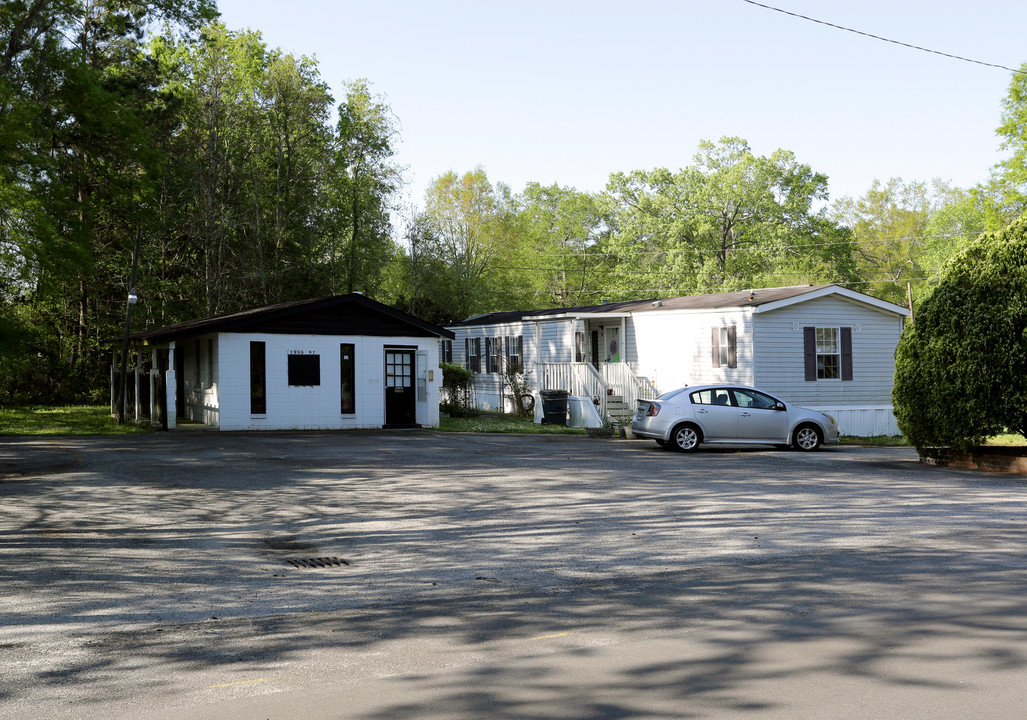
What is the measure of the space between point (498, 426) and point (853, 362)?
435 inches

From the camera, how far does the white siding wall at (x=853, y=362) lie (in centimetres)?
2792

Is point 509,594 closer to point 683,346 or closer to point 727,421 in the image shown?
point 727,421

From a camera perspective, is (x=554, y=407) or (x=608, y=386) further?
(x=608, y=386)

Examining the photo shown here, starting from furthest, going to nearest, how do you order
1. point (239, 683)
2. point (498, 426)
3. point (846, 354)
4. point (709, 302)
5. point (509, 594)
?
point (709, 302), point (846, 354), point (498, 426), point (509, 594), point (239, 683)

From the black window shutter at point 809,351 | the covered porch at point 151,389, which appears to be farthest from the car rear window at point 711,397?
the covered porch at point 151,389

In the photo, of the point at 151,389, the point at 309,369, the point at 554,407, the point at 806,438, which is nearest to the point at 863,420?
the point at 806,438

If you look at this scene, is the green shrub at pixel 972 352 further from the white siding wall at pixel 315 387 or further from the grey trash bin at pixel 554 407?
the white siding wall at pixel 315 387

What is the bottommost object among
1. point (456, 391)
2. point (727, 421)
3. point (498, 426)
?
point (498, 426)

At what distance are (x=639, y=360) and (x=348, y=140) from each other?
2188cm

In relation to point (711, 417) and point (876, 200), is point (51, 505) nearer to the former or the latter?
point (711, 417)

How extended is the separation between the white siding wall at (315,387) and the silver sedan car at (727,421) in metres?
8.79

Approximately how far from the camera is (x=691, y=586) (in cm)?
777

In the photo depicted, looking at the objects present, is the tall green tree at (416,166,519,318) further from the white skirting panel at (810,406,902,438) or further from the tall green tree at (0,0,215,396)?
the white skirting panel at (810,406,902,438)

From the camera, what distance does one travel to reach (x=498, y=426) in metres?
28.5
